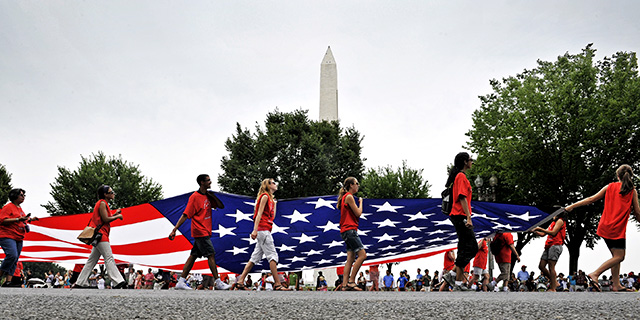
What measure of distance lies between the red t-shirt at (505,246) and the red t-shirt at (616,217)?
3.92 m

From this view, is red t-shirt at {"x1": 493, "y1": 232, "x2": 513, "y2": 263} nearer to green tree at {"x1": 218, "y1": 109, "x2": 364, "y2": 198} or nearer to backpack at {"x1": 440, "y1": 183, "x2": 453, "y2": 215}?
backpack at {"x1": 440, "y1": 183, "x2": 453, "y2": 215}

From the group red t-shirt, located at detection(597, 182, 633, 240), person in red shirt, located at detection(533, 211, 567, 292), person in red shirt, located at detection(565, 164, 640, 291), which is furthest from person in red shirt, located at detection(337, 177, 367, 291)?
person in red shirt, located at detection(533, 211, 567, 292)

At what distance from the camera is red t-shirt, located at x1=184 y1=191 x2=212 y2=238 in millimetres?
10008

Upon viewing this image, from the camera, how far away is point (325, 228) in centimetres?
1256

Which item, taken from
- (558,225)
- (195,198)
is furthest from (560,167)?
(195,198)

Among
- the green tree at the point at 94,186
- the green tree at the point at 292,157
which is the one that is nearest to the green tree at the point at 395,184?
the green tree at the point at 292,157

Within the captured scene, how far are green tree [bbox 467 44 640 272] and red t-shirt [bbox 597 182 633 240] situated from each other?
2460cm

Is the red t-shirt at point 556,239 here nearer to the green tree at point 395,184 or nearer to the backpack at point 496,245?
the backpack at point 496,245

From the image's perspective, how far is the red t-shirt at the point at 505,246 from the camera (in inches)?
509

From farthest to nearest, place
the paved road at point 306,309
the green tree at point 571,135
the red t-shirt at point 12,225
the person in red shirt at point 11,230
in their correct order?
the green tree at point 571,135 < the red t-shirt at point 12,225 < the person in red shirt at point 11,230 < the paved road at point 306,309

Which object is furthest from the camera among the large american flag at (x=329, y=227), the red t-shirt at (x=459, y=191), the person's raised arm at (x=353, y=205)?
the large american flag at (x=329, y=227)

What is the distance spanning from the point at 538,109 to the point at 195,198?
26564mm

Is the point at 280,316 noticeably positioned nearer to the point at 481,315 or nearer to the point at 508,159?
the point at 481,315

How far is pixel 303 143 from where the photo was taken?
40375 millimetres
